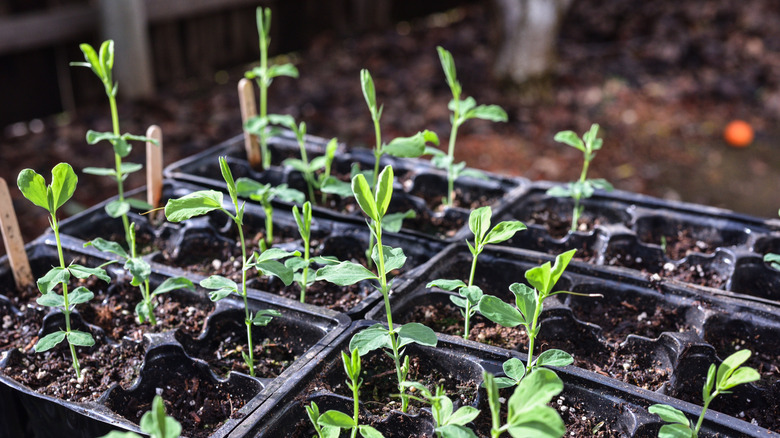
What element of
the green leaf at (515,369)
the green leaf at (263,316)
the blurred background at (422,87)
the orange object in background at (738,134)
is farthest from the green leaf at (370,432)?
the orange object in background at (738,134)

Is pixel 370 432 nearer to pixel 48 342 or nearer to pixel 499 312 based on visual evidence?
pixel 499 312

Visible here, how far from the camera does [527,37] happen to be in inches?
180

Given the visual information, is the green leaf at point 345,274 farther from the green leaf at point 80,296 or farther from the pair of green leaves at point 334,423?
the green leaf at point 80,296

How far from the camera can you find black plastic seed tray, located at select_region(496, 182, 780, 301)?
168cm

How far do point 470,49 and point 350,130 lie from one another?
191 centimetres

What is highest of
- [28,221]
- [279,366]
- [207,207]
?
[207,207]

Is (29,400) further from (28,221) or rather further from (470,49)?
(470,49)

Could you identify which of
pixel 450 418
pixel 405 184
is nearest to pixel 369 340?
pixel 450 418

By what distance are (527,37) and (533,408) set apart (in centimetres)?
404

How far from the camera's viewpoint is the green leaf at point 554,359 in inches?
44.8

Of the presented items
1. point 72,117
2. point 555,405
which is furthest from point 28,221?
point 555,405

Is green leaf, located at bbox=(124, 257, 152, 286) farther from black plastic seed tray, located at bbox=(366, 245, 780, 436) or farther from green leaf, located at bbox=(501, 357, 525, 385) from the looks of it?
green leaf, located at bbox=(501, 357, 525, 385)

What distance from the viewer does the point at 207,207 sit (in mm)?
1181

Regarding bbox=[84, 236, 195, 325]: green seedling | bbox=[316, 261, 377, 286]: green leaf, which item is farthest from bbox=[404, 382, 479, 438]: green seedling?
bbox=[84, 236, 195, 325]: green seedling
